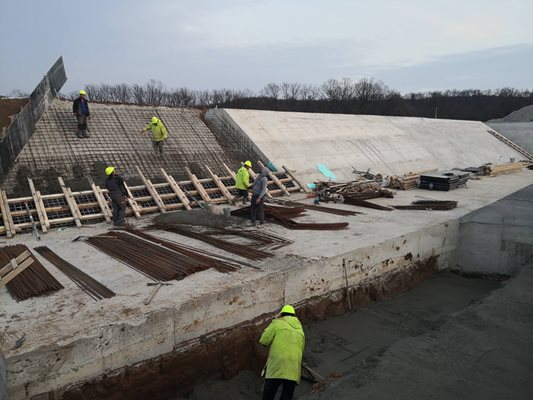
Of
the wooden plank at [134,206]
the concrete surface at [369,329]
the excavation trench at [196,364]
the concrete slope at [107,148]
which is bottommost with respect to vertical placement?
the concrete surface at [369,329]

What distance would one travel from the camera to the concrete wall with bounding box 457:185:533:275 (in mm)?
9555

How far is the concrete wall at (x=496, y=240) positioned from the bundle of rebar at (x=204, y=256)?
643cm

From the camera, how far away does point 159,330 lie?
516 centimetres

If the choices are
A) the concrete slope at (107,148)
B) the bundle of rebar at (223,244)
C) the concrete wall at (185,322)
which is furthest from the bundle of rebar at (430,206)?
the concrete slope at (107,148)

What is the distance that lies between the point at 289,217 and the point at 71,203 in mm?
5312

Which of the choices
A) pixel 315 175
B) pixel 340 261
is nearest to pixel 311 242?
pixel 340 261

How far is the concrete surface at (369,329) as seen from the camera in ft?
18.7

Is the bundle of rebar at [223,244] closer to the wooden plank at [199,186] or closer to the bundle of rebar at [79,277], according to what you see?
the wooden plank at [199,186]

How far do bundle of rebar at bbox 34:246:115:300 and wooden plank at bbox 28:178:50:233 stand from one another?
4.39 ft

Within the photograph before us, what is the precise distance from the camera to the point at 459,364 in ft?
17.7

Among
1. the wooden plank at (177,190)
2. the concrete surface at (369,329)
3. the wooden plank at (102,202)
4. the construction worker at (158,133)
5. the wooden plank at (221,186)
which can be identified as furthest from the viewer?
the construction worker at (158,133)

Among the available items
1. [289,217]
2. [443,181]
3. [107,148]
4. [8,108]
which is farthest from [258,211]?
[443,181]

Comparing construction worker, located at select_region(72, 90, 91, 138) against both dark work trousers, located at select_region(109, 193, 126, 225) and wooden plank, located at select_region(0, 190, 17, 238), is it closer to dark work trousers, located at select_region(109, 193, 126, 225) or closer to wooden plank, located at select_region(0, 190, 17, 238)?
wooden plank, located at select_region(0, 190, 17, 238)

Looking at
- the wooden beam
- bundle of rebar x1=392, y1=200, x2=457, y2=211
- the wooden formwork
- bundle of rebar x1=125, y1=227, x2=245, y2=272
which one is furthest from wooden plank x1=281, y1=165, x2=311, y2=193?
bundle of rebar x1=125, y1=227, x2=245, y2=272
